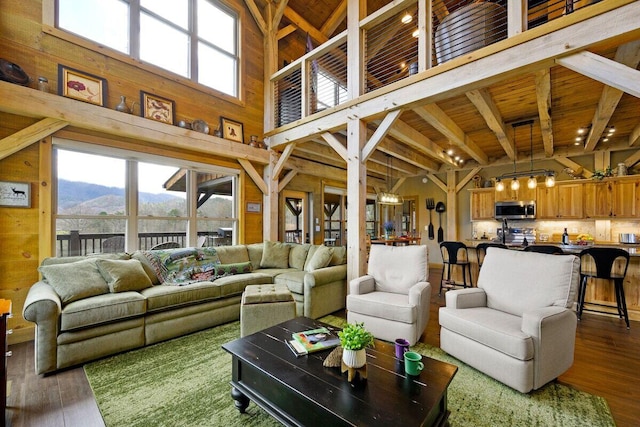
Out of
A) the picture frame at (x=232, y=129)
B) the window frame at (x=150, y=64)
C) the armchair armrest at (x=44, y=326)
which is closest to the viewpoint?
the armchair armrest at (x=44, y=326)

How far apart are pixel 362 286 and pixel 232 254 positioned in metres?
2.29

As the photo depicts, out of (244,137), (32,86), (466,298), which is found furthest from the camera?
(244,137)

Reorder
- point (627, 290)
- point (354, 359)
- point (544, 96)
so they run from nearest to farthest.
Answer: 1. point (354, 359)
2. point (544, 96)
3. point (627, 290)

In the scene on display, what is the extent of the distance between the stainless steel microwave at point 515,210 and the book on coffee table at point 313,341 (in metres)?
6.54

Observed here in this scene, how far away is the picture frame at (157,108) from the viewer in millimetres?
4066

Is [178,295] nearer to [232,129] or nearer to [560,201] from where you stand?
[232,129]

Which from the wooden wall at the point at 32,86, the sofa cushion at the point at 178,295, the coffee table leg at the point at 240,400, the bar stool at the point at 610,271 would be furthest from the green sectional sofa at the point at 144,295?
the bar stool at the point at 610,271

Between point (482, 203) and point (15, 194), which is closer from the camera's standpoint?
point (15, 194)

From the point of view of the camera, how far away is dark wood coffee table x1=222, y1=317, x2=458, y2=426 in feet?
4.23

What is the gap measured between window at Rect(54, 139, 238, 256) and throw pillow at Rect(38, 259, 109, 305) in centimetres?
90

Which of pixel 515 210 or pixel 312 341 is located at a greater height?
pixel 515 210

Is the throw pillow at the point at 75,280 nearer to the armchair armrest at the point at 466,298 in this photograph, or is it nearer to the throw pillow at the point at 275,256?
the throw pillow at the point at 275,256

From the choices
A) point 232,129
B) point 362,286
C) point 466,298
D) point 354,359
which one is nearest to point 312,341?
point 354,359

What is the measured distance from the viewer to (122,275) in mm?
3021
